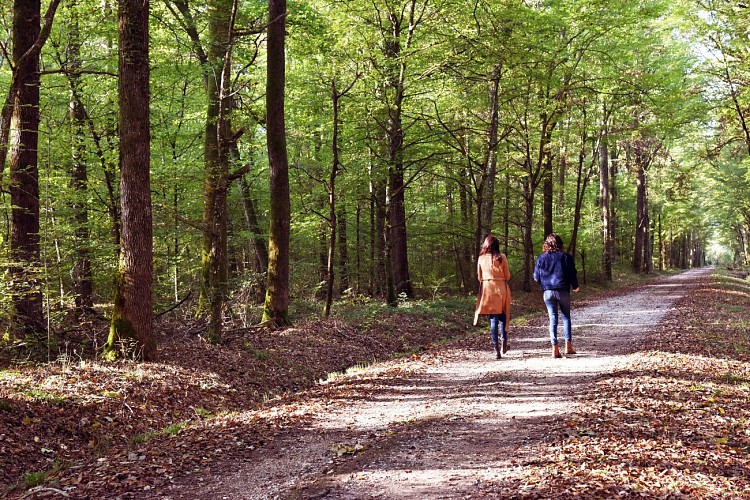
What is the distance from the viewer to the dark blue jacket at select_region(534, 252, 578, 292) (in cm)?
909

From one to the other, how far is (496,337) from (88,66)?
38.8 feet

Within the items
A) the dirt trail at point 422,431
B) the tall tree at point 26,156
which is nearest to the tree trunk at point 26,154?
the tall tree at point 26,156

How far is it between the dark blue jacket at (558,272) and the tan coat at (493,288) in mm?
672

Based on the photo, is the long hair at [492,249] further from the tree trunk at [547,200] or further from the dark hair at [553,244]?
the tree trunk at [547,200]

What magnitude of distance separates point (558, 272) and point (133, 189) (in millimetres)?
7435

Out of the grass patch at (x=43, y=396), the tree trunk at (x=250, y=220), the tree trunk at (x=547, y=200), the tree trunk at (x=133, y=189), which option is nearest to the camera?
the grass patch at (x=43, y=396)

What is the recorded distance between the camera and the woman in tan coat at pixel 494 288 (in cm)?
943

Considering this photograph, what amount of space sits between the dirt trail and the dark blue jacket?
1.30m

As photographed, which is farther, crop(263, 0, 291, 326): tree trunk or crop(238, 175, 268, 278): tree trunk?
crop(238, 175, 268, 278): tree trunk

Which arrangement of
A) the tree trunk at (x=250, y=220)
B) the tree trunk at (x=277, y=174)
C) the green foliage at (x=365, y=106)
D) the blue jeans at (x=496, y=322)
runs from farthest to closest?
the tree trunk at (x=250, y=220) < the tree trunk at (x=277, y=174) < the green foliage at (x=365, y=106) < the blue jeans at (x=496, y=322)

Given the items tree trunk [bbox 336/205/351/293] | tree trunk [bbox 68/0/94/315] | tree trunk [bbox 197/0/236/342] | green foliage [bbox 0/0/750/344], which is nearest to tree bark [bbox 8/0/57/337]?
green foliage [bbox 0/0/750/344]

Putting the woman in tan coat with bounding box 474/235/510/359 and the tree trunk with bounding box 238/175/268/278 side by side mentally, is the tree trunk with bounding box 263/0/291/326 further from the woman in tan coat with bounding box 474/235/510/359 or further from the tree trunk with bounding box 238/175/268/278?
the tree trunk with bounding box 238/175/268/278

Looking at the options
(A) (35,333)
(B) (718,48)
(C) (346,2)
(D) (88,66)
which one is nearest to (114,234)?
(A) (35,333)

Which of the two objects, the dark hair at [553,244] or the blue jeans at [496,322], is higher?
the dark hair at [553,244]
